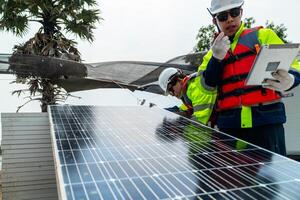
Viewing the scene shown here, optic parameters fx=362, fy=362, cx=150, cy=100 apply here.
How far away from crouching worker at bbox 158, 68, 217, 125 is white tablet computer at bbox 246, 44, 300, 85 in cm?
59

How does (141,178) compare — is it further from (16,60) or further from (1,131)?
(16,60)

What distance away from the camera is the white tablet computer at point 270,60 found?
2.70 meters

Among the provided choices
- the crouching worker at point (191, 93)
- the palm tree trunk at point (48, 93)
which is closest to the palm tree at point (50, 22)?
the palm tree trunk at point (48, 93)

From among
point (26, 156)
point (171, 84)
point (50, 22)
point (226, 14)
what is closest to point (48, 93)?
point (50, 22)

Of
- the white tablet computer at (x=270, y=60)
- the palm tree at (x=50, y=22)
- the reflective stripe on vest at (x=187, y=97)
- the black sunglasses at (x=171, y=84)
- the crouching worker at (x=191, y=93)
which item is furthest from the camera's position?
the palm tree at (x=50, y=22)

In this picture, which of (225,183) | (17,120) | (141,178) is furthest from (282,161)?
(17,120)

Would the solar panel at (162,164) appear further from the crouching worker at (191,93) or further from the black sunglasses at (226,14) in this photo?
the black sunglasses at (226,14)

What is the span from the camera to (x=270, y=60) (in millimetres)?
2785

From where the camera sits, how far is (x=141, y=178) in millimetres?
1988

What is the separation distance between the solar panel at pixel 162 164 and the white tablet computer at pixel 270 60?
21.2 inches

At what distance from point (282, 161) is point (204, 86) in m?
1.24

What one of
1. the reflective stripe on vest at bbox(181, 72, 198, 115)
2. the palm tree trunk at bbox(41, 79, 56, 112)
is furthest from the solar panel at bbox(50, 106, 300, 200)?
the palm tree trunk at bbox(41, 79, 56, 112)

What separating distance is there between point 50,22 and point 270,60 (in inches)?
457

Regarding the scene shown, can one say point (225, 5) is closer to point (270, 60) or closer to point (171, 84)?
point (270, 60)
